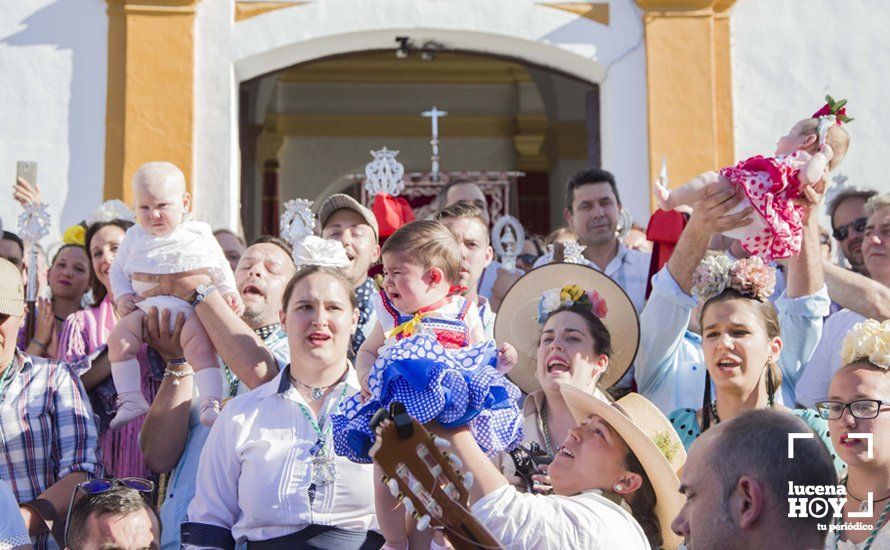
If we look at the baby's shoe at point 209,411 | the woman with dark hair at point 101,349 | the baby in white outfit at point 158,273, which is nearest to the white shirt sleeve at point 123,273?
the baby in white outfit at point 158,273

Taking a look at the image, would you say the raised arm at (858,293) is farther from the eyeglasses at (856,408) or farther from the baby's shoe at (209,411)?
the baby's shoe at (209,411)

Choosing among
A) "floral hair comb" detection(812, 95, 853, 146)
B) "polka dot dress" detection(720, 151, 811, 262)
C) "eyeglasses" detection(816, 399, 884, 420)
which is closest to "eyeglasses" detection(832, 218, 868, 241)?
"floral hair comb" detection(812, 95, 853, 146)

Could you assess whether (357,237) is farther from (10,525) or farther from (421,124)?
(421,124)

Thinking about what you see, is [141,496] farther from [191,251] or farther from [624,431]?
[624,431]

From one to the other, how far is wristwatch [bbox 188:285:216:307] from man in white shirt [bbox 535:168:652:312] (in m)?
1.75

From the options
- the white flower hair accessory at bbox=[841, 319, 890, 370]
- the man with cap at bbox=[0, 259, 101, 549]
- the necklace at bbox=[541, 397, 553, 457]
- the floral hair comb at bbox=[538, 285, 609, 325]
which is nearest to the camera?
the white flower hair accessory at bbox=[841, 319, 890, 370]

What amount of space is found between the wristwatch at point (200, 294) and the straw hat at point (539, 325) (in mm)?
1288

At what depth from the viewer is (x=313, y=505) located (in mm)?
4945

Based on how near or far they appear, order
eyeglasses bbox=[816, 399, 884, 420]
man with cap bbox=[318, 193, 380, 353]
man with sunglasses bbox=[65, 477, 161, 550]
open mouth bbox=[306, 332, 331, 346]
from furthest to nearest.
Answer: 1. man with cap bbox=[318, 193, 380, 353]
2. open mouth bbox=[306, 332, 331, 346]
3. man with sunglasses bbox=[65, 477, 161, 550]
4. eyeglasses bbox=[816, 399, 884, 420]

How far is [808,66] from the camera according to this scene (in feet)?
35.9

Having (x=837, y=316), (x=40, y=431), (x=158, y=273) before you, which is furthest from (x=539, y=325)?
(x=40, y=431)

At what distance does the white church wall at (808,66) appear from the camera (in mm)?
10844

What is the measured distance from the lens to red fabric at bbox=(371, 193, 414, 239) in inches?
292

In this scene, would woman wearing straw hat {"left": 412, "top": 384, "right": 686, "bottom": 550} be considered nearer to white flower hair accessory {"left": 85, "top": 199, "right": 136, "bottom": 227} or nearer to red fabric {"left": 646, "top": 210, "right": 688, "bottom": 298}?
red fabric {"left": 646, "top": 210, "right": 688, "bottom": 298}
